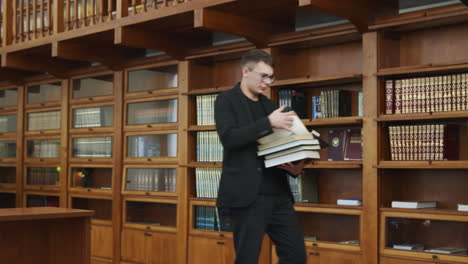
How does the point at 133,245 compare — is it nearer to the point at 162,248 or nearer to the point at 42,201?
the point at 162,248

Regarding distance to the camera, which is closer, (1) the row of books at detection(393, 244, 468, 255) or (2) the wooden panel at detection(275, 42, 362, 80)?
(1) the row of books at detection(393, 244, 468, 255)

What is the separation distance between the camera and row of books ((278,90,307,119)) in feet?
16.1

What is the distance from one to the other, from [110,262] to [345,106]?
3.00 m

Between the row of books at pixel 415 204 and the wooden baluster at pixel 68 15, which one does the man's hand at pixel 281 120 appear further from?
the wooden baluster at pixel 68 15

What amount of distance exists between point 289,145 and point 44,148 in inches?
199

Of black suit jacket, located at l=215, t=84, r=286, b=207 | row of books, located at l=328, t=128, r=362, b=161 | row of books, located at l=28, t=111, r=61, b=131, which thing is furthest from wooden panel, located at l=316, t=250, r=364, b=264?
row of books, located at l=28, t=111, r=61, b=131

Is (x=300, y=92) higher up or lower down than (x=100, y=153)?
higher up

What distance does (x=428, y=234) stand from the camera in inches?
169

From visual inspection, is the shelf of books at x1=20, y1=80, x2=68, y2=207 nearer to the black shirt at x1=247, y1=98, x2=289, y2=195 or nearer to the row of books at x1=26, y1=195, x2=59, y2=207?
the row of books at x1=26, y1=195, x2=59, y2=207

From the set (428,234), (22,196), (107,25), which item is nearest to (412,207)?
(428,234)

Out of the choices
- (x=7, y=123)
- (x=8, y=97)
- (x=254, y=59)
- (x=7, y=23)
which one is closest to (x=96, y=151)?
(x=7, y=23)

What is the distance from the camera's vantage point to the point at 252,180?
9.39ft

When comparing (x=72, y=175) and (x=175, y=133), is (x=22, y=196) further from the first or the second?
(x=175, y=133)

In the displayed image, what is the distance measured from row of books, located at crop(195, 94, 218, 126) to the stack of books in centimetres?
264
